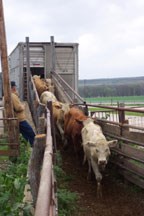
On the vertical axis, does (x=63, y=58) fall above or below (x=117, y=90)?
above

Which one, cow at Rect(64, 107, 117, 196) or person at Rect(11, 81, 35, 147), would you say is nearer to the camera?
cow at Rect(64, 107, 117, 196)

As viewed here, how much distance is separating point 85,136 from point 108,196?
1.75 m

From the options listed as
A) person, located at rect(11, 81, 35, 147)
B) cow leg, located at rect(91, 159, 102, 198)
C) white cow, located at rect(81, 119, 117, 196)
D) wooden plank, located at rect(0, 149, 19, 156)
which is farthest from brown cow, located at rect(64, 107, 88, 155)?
cow leg, located at rect(91, 159, 102, 198)

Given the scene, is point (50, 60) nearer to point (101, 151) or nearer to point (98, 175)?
point (101, 151)

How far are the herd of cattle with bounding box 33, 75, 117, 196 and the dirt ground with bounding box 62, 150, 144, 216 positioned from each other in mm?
247

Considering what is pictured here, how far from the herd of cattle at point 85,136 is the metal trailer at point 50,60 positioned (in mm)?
7900

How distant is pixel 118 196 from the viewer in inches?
282

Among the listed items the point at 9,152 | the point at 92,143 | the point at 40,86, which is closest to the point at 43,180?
the point at 92,143

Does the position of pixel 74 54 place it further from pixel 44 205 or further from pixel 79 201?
pixel 44 205

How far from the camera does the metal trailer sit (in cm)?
2056

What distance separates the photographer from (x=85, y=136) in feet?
28.2

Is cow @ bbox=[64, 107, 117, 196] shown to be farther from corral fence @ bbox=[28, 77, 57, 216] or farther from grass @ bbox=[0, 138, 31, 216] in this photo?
corral fence @ bbox=[28, 77, 57, 216]

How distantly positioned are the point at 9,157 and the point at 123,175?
11.1ft

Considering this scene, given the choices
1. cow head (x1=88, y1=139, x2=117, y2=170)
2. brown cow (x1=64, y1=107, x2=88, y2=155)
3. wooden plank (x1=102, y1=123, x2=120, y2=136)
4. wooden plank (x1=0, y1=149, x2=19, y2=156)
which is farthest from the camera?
wooden plank (x1=0, y1=149, x2=19, y2=156)
